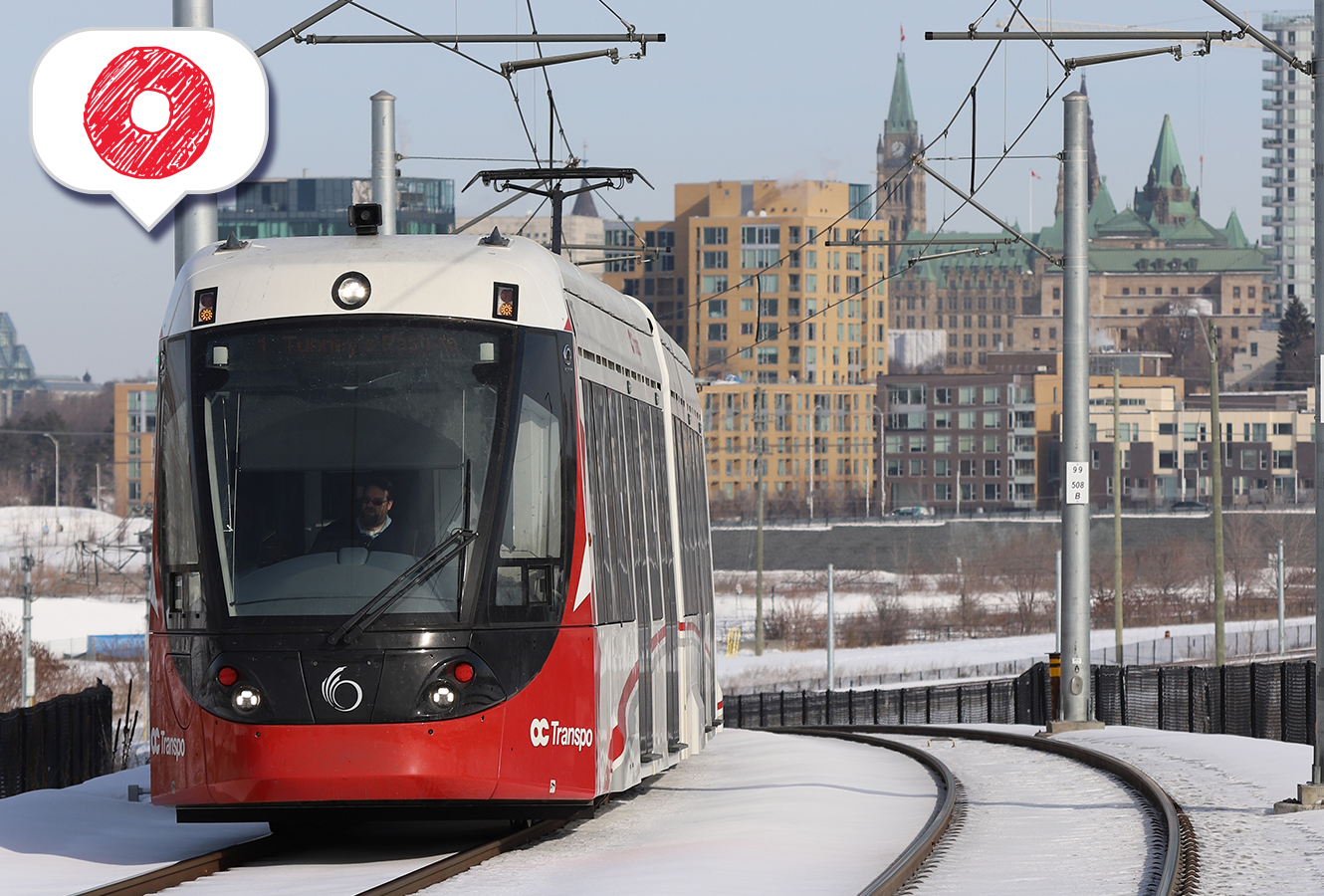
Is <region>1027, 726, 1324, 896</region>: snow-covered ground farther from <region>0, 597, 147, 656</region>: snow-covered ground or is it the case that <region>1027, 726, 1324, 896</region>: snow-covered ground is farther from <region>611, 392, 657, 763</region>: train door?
<region>0, 597, 147, 656</region>: snow-covered ground

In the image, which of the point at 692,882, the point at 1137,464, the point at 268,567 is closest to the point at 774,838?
the point at 692,882

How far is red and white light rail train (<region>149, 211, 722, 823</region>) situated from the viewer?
10430 millimetres

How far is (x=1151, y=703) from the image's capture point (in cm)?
3334

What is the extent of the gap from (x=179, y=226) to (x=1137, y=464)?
146m

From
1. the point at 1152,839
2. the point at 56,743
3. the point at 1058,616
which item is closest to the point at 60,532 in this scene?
the point at 1058,616

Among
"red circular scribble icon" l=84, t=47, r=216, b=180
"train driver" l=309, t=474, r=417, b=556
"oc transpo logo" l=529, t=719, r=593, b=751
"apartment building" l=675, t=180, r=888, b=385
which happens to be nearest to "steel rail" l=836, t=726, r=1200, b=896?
"oc transpo logo" l=529, t=719, r=593, b=751

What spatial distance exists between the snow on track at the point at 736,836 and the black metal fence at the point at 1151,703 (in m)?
5.27

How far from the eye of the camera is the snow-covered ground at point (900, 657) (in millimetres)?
74125

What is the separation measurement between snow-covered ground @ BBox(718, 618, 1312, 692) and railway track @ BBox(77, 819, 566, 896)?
186 ft

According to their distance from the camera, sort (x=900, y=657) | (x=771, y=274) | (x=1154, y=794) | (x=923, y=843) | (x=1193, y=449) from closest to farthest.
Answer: (x=923, y=843) < (x=1154, y=794) < (x=900, y=657) < (x=1193, y=449) < (x=771, y=274)

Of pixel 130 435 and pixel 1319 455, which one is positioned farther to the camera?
pixel 130 435

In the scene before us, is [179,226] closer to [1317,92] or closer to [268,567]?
[268,567]

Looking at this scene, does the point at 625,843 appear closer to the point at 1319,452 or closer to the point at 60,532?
the point at 1319,452

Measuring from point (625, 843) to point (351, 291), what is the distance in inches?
145
